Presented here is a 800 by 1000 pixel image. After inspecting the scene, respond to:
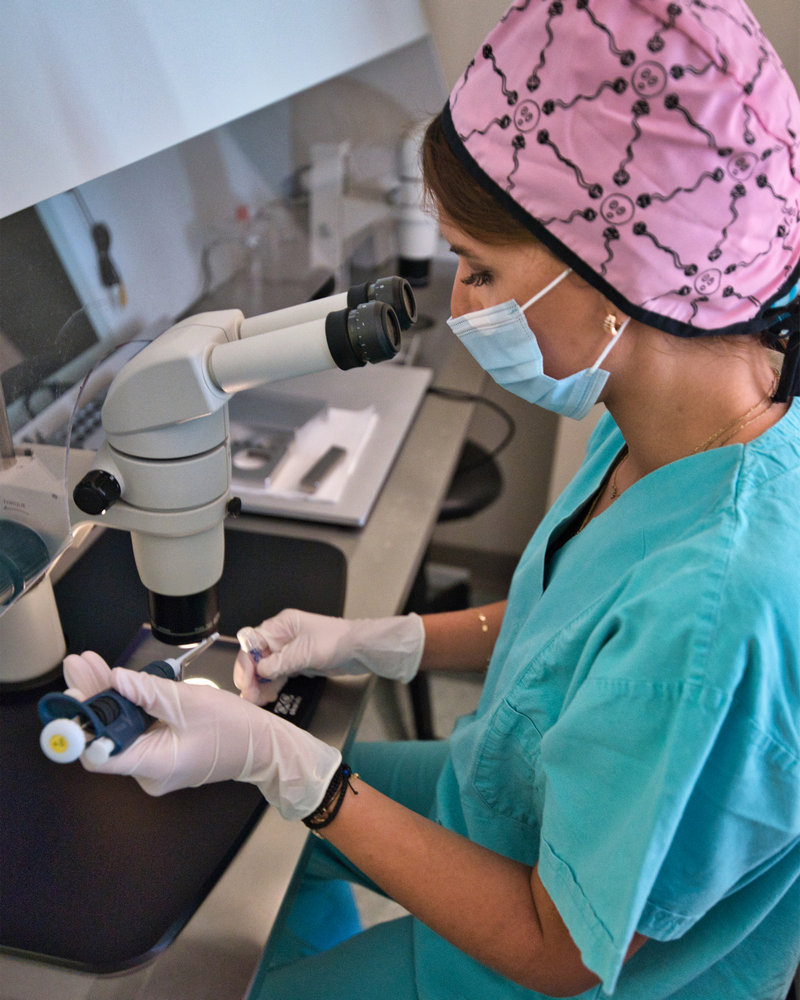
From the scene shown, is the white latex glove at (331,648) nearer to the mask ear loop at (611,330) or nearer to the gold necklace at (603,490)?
the gold necklace at (603,490)

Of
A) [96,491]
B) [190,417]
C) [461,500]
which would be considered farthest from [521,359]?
[461,500]

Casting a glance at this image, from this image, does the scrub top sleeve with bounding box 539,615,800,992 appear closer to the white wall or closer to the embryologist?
the embryologist

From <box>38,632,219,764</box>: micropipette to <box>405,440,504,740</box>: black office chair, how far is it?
1191 mm

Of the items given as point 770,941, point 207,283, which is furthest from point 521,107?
point 207,283

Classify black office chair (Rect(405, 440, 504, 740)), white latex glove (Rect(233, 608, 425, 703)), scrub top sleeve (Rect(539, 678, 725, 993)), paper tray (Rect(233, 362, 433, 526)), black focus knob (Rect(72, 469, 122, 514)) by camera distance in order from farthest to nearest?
black office chair (Rect(405, 440, 504, 740)), paper tray (Rect(233, 362, 433, 526)), white latex glove (Rect(233, 608, 425, 703)), black focus knob (Rect(72, 469, 122, 514)), scrub top sleeve (Rect(539, 678, 725, 993))

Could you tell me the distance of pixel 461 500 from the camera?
1917 millimetres

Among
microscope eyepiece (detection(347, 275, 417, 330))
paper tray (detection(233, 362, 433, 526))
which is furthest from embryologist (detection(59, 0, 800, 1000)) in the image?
paper tray (detection(233, 362, 433, 526))

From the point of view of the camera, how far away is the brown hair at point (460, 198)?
77cm

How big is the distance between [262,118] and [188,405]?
1.54 meters

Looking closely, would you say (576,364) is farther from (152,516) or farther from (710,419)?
(152,516)

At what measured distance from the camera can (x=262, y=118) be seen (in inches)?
78.0

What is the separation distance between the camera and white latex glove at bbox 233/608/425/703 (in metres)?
1.01

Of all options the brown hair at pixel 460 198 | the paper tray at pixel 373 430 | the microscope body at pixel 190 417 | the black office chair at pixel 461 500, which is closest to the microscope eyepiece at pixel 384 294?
the microscope body at pixel 190 417

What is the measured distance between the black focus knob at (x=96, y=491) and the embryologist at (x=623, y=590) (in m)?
0.17
